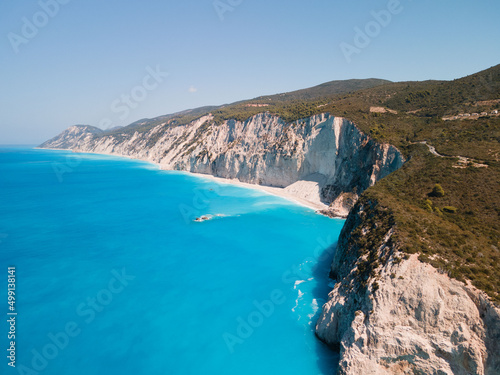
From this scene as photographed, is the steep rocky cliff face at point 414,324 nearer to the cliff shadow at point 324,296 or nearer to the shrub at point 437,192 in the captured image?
the cliff shadow at point 324,296

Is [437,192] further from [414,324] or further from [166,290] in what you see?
[166,290]

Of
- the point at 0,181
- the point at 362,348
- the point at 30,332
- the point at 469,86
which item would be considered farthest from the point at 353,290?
the point at 0,181

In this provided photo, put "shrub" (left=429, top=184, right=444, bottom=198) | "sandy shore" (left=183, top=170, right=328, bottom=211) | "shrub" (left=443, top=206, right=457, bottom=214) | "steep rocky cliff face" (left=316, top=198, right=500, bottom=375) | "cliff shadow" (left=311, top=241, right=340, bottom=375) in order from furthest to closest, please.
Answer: "sandy shore" (left=183, top=170, right=328, bottom=211)
"shrub" (left=429, top=184, right=444, bottom=198)
"shrub" (left=443, top=206, right=457, bottom=214)
"cliff shadow" (left=311, top=241, right=340, bottom=375)
"steep rocky cliff face" (left=316, top=198, right=500, bottom=375)

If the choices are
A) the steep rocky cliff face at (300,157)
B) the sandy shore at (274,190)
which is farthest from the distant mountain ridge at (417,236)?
the sandy shore at (274,190)

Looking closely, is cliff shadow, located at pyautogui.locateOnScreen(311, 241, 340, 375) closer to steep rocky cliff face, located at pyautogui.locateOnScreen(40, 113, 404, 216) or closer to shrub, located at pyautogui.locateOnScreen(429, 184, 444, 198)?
shrub, located at pyautogui.locateOnScreen(429, 184, 444, 198)

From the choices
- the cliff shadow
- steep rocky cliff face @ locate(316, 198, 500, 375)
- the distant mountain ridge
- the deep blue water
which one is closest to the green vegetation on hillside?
the distant mountain ridge

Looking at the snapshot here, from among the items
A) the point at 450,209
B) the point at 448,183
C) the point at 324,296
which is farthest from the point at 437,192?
the point at 324,296
